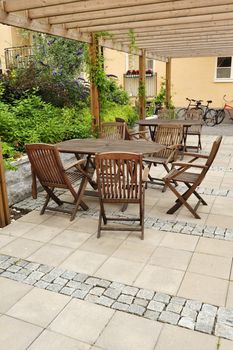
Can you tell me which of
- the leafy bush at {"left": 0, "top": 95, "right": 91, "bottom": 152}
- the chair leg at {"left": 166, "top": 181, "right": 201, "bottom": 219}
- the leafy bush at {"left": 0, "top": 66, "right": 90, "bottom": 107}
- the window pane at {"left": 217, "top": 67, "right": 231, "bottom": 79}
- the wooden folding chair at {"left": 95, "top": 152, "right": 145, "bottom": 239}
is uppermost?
the window pane at {"left": 217, "top": 67, "right": 231, "bottom": 79}

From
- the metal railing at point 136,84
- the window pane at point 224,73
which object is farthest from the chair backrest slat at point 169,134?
the metal railing at point 136,84

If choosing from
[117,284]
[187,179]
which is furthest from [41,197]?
[117,284]

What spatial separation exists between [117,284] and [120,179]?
44.8 inches

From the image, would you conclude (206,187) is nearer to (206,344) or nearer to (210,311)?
(210,311)

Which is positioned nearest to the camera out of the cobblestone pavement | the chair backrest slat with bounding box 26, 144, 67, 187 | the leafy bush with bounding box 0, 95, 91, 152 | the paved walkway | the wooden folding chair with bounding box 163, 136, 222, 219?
the paved walkway

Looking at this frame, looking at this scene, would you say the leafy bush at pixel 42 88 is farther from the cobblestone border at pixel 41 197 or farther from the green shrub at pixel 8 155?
the cobblestone border at pixel 41 197

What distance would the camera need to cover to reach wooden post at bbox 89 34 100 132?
21.4ft

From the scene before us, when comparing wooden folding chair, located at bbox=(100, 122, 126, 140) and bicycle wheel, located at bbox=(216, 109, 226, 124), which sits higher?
wooden folding chair, located at bbox=(100, 122, 126, 140)

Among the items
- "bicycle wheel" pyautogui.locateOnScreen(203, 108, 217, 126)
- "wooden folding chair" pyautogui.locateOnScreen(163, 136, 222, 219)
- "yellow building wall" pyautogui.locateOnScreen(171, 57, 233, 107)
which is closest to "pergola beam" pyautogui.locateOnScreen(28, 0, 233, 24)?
"wooden folding chair" pyautogui.locateOnScreen(163, 136, 222, 219)

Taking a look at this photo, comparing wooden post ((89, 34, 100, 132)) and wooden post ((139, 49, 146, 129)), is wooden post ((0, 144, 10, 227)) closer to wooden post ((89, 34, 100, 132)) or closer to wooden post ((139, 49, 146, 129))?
wooden post ((89, 34, 100, 132))

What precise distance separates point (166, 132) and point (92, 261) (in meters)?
3.44

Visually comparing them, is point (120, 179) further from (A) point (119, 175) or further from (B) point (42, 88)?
(B) point (42, 88)

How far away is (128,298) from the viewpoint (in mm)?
2506

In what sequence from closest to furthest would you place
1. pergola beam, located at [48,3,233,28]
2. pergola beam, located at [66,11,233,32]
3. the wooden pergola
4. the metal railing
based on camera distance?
the wooden pergola → pergola beam, located at [48,3,233,28] → pergola beam, located at [66,11,233,32] → the metal railing
